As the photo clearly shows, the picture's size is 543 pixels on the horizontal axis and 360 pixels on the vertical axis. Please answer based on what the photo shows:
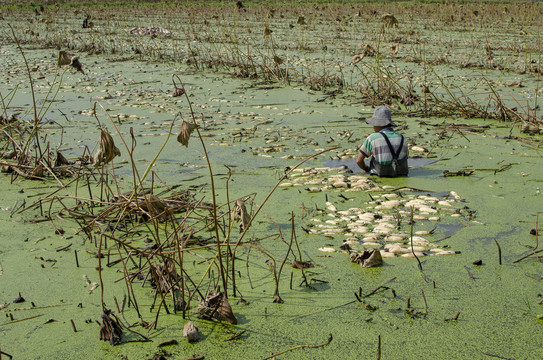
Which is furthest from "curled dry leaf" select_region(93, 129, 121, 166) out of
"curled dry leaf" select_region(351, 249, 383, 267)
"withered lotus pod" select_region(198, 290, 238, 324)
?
"curled dry leaf" select_region(351, 249, 383, 267)

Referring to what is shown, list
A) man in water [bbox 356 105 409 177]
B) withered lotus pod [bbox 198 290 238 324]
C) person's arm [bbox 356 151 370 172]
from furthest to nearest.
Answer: person's arm [bbox 356 151 370 172] → man in water [bbox 356 105 409 177] → withered lotus pod [bbox 198 290 238 324]

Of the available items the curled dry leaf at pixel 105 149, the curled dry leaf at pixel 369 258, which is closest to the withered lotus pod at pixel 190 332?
the curled dry leaf at pixel 105 149

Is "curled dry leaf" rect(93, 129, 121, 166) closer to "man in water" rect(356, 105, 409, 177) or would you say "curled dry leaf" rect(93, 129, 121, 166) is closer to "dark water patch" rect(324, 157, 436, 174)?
"man in water" rect(356, 105, 409, 177)

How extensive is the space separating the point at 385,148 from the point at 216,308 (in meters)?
2.64

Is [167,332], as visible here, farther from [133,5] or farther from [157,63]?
[133,5]

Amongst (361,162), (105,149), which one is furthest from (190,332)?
(361,162)

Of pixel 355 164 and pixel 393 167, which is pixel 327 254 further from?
pixel 355 164

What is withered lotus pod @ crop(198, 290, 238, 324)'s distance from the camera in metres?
2.59

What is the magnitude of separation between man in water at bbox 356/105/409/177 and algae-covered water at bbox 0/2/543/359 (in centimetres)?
13

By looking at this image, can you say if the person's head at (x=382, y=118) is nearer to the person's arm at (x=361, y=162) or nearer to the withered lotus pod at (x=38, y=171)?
the person's arm at (x=361, y=162)

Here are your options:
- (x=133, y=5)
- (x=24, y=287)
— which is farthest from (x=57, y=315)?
(x=133, y=5)

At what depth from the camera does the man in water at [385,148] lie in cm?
478

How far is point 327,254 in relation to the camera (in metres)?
3.41

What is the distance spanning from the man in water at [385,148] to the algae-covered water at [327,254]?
131mm
